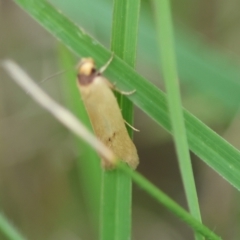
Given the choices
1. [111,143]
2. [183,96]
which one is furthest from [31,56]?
[111,143]

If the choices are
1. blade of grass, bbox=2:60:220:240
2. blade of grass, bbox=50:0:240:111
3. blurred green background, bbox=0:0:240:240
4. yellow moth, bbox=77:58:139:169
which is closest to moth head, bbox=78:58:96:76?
yellow moth, bbox=77:58:139:169

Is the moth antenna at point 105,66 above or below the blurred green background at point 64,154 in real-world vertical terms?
below

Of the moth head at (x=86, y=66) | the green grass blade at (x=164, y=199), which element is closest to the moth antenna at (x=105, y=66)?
the moth head at (x=86, y=66)

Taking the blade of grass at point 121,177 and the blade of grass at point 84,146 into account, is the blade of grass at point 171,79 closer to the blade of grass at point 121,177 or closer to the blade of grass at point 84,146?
the blade of grass at point 121,177

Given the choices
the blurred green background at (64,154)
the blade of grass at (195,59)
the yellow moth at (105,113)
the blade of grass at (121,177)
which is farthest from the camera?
the blurred green background at (64,154)

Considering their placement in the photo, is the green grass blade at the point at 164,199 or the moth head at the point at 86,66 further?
the moth head at the point at 86,66

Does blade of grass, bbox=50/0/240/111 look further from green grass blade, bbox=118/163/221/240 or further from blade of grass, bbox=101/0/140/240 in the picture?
Answer: green grass blade, bbox=118/163/221/240

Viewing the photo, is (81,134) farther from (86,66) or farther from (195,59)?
(195,59)

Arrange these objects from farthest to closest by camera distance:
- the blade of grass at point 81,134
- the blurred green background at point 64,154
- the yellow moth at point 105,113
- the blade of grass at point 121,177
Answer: the blurred green background at point 64,154, the yellow moth at point 105,113, the blade of grass at point 121,177, the blade of grass at point 81,134

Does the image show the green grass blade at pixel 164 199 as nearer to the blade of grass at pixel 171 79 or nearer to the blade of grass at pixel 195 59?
the blade of grass at pixel 171 79

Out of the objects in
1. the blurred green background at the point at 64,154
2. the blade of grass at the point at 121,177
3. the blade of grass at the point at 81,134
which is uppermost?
the blurred green background at the point at 64,154
